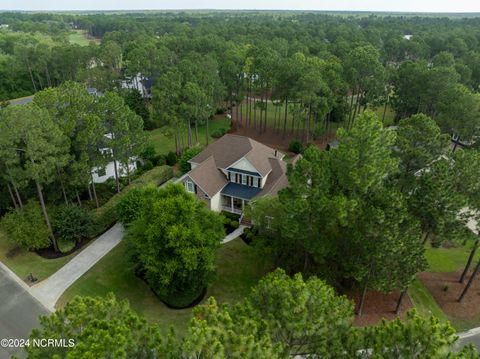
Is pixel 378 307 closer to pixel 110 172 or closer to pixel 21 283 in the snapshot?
pixel 21 283

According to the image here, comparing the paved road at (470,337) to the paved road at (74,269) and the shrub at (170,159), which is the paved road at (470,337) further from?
the shrub at (170,159)

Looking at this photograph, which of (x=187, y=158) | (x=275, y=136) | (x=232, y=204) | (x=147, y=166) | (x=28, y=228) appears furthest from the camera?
(x=275, y=136)

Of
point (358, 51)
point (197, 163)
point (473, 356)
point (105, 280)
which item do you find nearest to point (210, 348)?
point (473, 356)

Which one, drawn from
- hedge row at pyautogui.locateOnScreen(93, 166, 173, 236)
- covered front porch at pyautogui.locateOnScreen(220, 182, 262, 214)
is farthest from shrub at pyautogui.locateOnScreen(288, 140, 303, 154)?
hedge row at pyautogui.locateOnScreen(93, 166, 173, 236)

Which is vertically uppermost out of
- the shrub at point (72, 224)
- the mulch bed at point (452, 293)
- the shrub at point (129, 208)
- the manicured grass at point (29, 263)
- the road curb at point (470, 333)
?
the shrub at point (129, 208)

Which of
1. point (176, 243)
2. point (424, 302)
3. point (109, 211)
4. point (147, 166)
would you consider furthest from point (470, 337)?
point (147, 166)

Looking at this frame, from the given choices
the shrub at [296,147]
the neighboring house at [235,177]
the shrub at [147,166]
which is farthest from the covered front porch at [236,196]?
the shrub at [296,147]

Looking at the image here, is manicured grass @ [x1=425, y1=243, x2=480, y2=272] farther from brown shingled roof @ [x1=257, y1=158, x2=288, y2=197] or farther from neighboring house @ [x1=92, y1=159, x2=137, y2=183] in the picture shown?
neighboring house @ [x1=92, y1=159, x2=137, y2=183]
